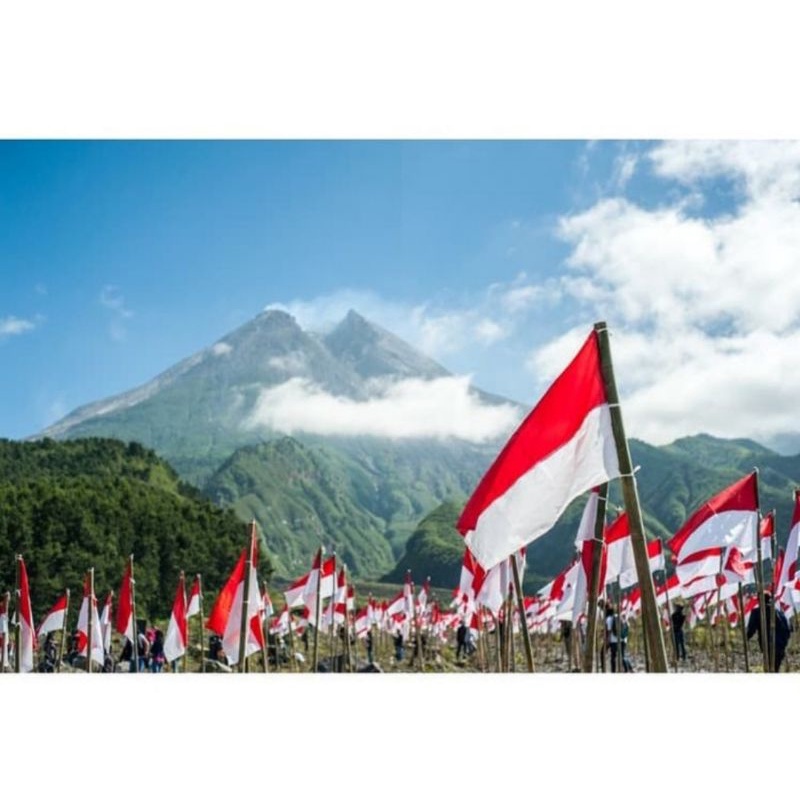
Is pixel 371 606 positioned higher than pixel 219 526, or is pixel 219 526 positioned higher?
pixel 219 526

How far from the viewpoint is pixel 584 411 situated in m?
6.57

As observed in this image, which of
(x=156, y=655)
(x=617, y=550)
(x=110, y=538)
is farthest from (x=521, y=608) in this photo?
(x=110, y=538)

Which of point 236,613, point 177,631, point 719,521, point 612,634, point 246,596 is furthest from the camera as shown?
point 612,634

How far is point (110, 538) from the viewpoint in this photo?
5853cm

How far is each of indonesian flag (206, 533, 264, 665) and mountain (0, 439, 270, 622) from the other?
39093 mm

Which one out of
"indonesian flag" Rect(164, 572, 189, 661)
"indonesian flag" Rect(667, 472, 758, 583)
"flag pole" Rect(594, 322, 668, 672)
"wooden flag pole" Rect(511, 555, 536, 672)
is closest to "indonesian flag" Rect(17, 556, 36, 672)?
"indonesian flag" Rect(164, 572, 189, 661)

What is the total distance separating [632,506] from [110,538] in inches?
2204

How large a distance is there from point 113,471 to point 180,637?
68.2 metres

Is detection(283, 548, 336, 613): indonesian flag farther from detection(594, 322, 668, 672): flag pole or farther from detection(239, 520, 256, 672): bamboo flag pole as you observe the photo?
detection(594, 322, 668, 672): flag pole

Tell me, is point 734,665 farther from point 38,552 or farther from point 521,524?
point 38,552

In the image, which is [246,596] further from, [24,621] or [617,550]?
[24,621]

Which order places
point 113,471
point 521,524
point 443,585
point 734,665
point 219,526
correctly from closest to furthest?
point 521,524 < point 734,665 < point 219,526 < point 113,471 < point 443,585
